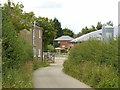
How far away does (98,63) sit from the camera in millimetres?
25938

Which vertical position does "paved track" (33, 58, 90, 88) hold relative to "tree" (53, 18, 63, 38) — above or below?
below

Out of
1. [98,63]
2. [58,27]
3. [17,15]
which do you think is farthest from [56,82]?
[58,27]

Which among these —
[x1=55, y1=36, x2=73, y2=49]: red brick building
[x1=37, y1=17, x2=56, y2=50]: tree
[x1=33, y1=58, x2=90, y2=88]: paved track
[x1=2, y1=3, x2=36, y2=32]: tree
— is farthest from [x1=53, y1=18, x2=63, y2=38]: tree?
[x1=33, y1=58, x2=90, y2=88]: paved track

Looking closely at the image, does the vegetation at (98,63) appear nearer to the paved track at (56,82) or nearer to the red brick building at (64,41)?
the paved track at (56,82)

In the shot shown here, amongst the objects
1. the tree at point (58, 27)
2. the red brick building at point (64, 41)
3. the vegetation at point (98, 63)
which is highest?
the tree at point (58, 27)

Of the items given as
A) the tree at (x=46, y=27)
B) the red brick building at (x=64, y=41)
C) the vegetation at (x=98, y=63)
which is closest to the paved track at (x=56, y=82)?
the vegetation at (x=98, y=63)

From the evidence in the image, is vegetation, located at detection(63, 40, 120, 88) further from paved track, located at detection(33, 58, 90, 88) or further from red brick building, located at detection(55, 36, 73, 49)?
red brick building, located at detection(55, 36, 73, 49)

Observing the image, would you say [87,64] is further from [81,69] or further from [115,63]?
[115,63]

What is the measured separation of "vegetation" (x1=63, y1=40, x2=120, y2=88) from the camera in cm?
2135

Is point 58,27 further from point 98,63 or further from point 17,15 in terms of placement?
point 98,63

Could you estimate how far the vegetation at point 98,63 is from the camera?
2135 centimetres

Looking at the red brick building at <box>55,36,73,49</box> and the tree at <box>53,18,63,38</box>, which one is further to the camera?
the tree at <box>53,18,63,38</box>

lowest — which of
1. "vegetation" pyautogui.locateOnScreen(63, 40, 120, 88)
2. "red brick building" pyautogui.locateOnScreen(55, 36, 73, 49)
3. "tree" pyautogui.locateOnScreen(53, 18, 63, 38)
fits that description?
"vegetation" pyautogui.locateOnScreen(63, 40, 120, 88)

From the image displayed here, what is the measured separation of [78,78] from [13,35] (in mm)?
9332
